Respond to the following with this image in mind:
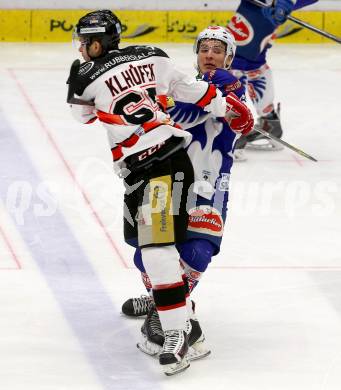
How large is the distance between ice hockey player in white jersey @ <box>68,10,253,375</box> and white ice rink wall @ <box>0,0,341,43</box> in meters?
6.55

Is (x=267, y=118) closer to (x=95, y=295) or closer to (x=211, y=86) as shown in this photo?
(x=95, y=295)

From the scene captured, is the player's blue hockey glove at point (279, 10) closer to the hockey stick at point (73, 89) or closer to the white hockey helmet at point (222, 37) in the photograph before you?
the white hockey helmet at point (222, 37)

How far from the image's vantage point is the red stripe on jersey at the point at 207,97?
5.34 meters

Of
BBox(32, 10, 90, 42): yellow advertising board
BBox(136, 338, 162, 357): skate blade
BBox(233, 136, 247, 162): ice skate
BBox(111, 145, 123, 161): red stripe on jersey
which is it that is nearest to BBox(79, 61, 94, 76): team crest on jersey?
BBox(111, 145, 123, 161): red stripe on jersey

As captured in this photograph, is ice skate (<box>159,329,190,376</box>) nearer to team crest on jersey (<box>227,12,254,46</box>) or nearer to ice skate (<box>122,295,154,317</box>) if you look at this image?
ice skate (<box>122,295,154,317</box>)

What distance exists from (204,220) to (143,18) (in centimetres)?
661

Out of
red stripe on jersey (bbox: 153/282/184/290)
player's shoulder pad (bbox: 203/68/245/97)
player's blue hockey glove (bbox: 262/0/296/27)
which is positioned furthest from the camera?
player's blue hockey glove (bbox: 262/0/296/27)

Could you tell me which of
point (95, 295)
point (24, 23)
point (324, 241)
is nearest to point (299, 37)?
point (24, 23)

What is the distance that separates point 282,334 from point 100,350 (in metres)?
0.86

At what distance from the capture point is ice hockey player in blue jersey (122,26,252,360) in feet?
18.0

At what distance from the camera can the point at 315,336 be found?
5.79 m

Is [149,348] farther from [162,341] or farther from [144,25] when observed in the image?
[144,25]

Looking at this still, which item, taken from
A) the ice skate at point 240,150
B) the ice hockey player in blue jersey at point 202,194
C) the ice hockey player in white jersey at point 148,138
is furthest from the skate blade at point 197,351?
the ice skate at point 240,150

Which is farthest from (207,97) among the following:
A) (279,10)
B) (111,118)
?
(279,10)
